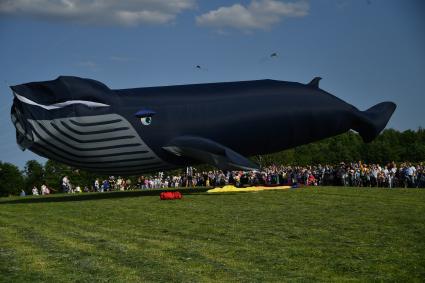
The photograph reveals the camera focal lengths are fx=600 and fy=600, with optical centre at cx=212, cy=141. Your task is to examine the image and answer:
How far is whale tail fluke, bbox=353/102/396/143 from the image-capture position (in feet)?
86.2

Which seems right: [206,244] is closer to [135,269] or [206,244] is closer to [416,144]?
[135,269]

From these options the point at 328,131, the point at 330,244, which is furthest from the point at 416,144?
the point at 330,244

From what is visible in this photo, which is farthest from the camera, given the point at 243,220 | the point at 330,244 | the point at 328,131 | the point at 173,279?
the point at 328,131

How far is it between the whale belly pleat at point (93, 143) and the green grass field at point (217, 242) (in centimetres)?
201

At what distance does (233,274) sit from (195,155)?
1366 cm

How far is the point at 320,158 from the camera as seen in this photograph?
11481 cm

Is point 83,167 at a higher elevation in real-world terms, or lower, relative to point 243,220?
higher

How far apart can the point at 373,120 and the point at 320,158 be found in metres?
89.4

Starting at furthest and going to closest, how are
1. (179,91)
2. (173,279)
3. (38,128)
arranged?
(179,91) < (38,128) < (173,279)

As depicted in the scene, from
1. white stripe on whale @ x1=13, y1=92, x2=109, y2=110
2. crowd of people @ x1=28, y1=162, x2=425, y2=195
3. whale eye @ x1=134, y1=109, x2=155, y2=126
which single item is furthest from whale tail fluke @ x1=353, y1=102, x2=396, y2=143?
white stripe on whale @ x1=13, y1=92, x2=109, y2=110

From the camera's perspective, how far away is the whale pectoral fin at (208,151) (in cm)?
2227

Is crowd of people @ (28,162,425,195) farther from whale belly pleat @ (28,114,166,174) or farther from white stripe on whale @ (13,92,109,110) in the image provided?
white stripe on whale @ (13,92,109,110)

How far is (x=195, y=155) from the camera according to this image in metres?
23.1

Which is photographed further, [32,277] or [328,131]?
[328,131]
